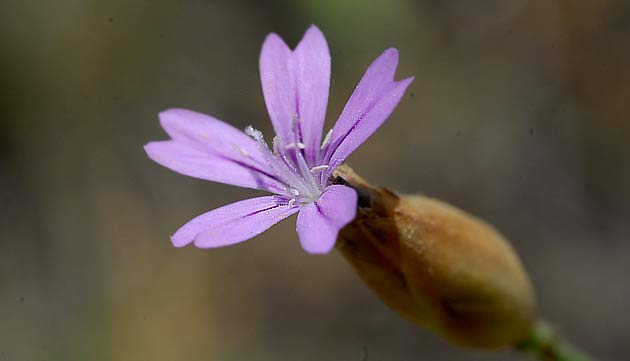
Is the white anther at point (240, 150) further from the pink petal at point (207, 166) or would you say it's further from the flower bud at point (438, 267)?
the flower bud at point (438, 267)

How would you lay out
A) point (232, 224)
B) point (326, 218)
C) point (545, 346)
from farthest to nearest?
1. point (545, 346)
2. point (232, 224)
3. point (326, 218)

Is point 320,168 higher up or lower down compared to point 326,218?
higher up

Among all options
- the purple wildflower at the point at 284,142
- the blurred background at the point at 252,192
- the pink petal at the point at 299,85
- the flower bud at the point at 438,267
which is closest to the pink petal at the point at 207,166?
the purple wildflower at the point at 284,142

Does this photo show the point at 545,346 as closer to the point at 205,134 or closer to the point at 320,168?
Result: the point at 320,168

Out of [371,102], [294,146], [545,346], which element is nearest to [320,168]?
[294,146]

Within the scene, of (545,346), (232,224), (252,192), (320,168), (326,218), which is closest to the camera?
(326,218)

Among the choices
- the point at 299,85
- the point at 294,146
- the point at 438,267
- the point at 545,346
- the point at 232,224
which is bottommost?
the point at 545,346

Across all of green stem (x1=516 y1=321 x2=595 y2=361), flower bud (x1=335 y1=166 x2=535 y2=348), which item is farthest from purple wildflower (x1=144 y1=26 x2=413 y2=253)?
green stem (x1=516 y1=321 x2=595 y2=361)
